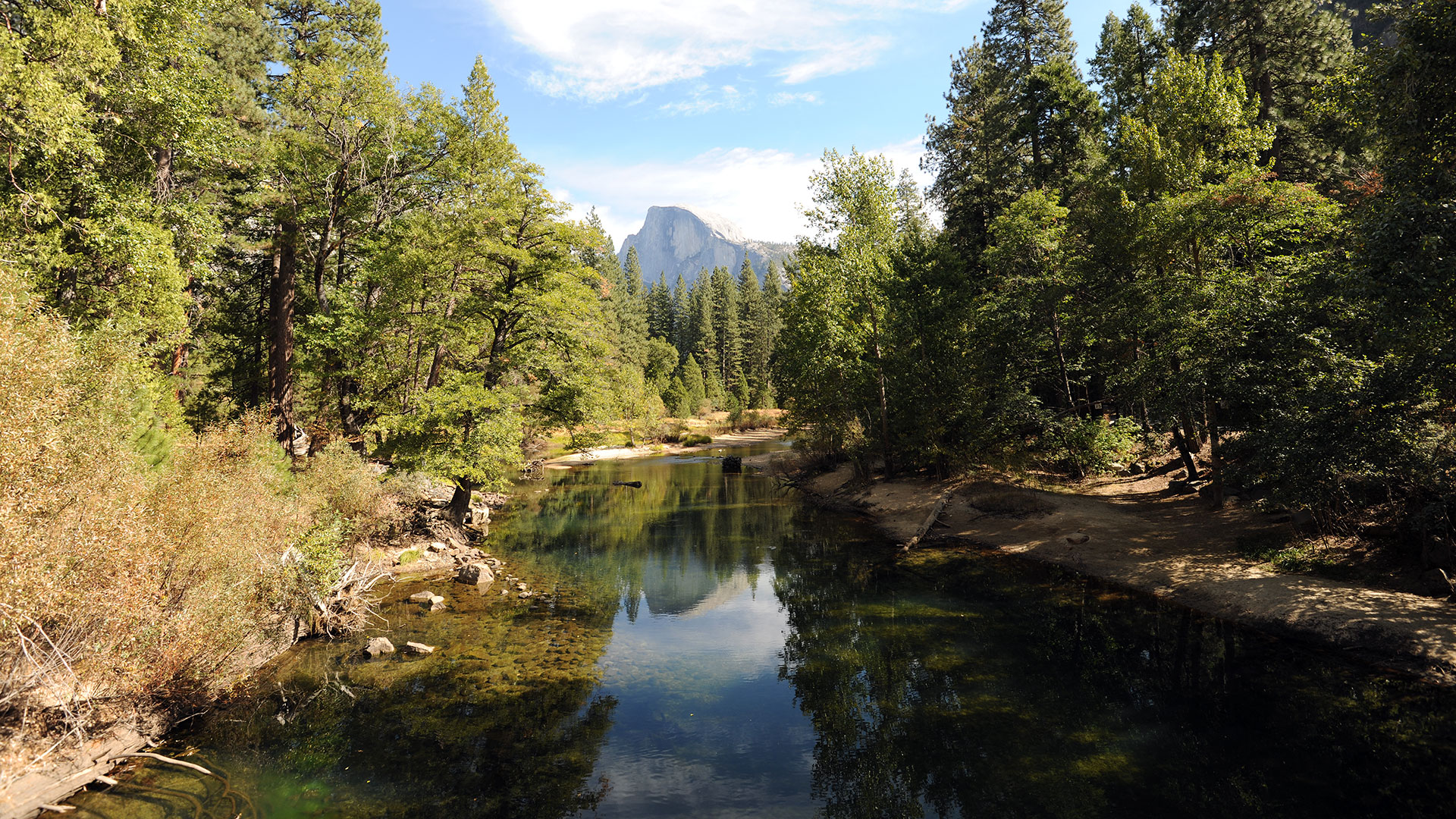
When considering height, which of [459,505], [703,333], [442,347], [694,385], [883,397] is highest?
[703,333]

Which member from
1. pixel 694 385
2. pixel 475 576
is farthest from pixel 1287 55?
pixel 694 385

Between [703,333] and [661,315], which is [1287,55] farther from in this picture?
[661,315]

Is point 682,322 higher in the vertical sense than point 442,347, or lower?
higher

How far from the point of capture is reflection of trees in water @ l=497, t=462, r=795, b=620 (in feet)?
66.5

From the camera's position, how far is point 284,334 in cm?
2178

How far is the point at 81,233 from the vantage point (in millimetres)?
14844

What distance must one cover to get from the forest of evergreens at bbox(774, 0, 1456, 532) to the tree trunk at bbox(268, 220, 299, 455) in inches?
888

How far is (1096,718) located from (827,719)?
468 cm

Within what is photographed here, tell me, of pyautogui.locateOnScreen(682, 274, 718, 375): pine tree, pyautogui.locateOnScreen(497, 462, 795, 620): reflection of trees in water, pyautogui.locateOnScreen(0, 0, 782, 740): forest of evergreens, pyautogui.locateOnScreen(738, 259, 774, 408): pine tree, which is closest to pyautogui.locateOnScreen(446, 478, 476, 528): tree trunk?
pyautogui.locateOnScreen(0, 0, 782, 740): forest of evergreens

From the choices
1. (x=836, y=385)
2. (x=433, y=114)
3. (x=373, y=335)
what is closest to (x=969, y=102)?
(x=836, y=385)

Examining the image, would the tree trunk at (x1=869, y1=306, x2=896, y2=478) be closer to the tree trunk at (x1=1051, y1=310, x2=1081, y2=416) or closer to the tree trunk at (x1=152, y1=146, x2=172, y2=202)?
the tree trunk at (x1=1051, y1=310, x2=1081, y2=416)

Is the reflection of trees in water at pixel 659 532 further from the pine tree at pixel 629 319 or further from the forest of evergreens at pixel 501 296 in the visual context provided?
the pine tree at pixel 629 319

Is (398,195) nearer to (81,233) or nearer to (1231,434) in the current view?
(81,233)

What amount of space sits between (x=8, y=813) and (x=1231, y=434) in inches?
1149
